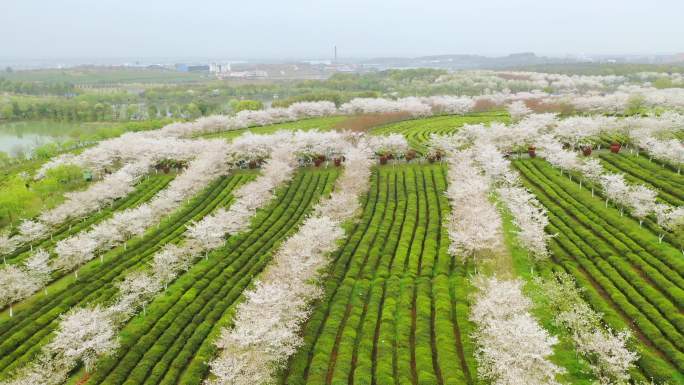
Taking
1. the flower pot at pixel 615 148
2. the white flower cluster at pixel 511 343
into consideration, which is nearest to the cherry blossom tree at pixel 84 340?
the white flower cluster at pixel 511 343

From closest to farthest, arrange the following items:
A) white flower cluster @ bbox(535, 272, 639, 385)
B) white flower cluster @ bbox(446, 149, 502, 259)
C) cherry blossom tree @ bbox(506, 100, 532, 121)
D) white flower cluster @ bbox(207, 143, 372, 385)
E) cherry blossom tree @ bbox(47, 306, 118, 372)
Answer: white flower cluster @ bbox(535, 272, 639, 385)
white flower cluster @ bbox(207, 143, 372, 385)
cherry blossom tree @ bbox(47, 306, 118, 372)
white flower cluster @ bbox(446, 149, 502, 259)
cherry blossom tree @ bbox(506, 100, 532, 121)

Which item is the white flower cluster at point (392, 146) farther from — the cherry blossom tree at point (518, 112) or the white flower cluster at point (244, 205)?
the cherry blossom tree at point (518, 112)

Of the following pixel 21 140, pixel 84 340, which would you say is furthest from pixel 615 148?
pixel 21 140

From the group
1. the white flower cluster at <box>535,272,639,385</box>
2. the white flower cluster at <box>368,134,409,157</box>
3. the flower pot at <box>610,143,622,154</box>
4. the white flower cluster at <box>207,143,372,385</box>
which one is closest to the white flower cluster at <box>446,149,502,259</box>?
the white flower cluster at <box>535,272,639,385</box>

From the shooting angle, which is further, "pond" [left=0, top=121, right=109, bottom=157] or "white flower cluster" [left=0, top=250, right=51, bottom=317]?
"pond" [left=0, top=121, right=109, bottom=157]

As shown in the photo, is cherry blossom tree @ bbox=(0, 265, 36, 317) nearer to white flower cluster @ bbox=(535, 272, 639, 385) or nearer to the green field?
the green field
